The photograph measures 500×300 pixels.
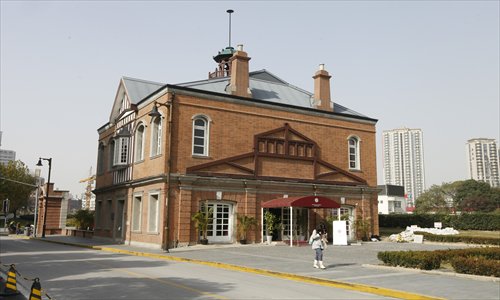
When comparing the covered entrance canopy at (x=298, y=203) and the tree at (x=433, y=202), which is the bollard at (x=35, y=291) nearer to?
the covered entrance canopy at (x=298, y=203)

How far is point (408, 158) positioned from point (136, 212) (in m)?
182

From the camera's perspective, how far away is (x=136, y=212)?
29.9 metres

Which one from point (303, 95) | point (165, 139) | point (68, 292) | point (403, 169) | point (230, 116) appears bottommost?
point (68, 292)

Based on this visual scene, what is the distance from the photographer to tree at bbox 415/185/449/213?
364 feet

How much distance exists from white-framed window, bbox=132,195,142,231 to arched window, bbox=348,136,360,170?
16.1 meters

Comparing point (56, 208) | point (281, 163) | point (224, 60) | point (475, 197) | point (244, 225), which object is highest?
point (224, 60)

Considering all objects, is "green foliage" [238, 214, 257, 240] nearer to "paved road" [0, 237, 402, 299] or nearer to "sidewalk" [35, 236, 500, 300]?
"sidewalk" [35, 236, 500, 300]

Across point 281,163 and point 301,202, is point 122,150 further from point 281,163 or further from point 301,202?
point 301,202

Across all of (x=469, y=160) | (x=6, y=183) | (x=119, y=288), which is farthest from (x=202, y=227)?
(x=469, y=160)

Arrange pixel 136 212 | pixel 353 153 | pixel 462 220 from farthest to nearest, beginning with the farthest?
pixel 462 220
pixel 353 153
pixel 136 212

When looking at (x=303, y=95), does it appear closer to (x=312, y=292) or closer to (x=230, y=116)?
(x=230, y=116)

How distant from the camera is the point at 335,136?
33.1 meters

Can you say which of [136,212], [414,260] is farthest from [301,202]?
[414,260]

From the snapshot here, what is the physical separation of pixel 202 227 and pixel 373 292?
15.8 meters
